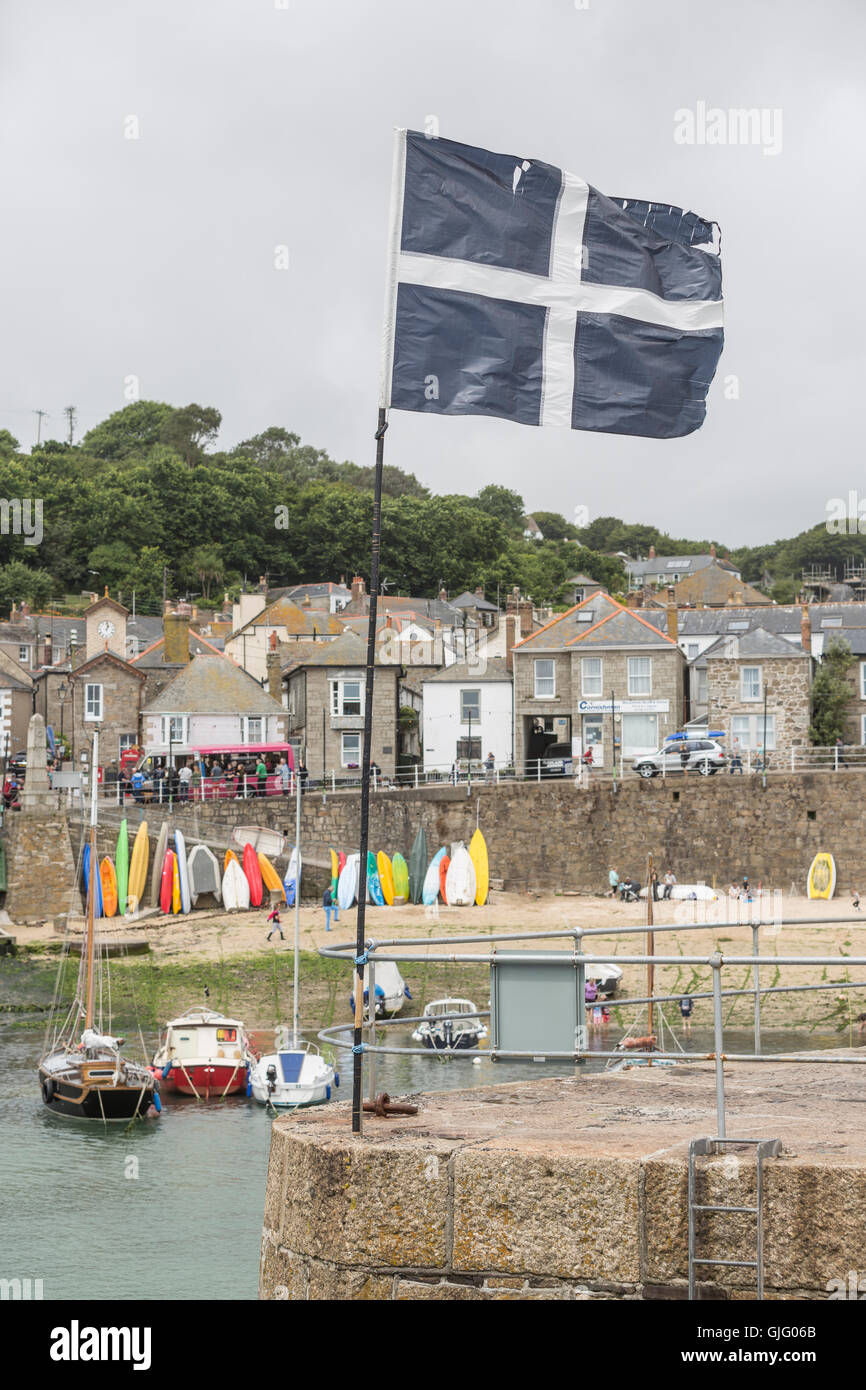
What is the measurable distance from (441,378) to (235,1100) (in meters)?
25.0

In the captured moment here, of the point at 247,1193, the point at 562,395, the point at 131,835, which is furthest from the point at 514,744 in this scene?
the point at 562,395

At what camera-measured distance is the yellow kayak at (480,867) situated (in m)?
51.6

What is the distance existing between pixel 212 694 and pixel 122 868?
13819mm

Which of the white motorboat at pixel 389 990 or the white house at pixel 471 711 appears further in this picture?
the white house at pixel 471 711

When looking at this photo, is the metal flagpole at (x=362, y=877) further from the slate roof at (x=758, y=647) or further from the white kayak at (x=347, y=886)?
the slate roof at (x=758, y=647)

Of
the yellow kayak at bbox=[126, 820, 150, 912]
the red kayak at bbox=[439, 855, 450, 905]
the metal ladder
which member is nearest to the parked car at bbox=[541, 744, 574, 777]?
the red kayak at bbox=[439, 855, 450, 905]

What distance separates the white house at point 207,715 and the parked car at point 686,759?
605 inches

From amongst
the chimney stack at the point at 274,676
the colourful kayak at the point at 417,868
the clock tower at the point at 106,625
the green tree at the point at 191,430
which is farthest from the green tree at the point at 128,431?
the colourful kayak at the point at 417,868

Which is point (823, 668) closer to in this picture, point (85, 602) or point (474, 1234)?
point (474, 1234)

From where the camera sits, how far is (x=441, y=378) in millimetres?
9523

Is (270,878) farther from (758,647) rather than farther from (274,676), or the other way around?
(758,647)

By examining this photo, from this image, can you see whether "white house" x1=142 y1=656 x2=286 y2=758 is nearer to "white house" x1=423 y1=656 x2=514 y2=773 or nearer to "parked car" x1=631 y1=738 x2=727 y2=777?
"white house" x1=423 y1=656 x2=514 y2=773

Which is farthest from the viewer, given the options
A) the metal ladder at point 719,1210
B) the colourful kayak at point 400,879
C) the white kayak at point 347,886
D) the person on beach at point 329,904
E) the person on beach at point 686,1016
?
the colourful kayak at point 400,879

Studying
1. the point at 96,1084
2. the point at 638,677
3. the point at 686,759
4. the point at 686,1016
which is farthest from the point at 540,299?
the point at 638,677
